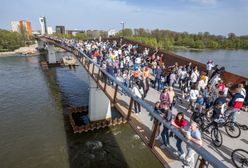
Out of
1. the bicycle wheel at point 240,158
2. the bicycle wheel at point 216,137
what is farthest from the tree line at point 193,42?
the bicycle wheel at point 240,158

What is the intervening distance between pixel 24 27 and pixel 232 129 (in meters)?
142

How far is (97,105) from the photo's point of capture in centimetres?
1742

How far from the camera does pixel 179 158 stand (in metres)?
6.16

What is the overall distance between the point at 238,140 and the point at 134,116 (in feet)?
14.0

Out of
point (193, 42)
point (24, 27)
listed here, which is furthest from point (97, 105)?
point (24, 27)

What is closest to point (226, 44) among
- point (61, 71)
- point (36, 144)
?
point (61, 71)

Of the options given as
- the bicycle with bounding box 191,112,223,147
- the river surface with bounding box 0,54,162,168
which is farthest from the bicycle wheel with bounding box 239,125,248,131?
the river surface with bounding box 0,54,162,168

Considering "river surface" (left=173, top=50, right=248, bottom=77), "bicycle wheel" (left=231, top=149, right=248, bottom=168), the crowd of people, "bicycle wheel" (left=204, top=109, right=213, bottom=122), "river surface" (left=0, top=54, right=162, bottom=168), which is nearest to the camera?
"bicycle wheel" (left=231, top=149, right=248, bottom=168)

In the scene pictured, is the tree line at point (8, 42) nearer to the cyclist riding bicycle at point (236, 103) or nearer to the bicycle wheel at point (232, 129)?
the cyclist riding bicycle at point (236, 103)

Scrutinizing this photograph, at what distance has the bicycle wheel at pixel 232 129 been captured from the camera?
767cm

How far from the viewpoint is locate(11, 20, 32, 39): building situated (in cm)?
11600

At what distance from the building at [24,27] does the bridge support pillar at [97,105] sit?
370ft

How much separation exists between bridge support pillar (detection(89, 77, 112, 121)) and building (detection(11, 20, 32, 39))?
370 ft

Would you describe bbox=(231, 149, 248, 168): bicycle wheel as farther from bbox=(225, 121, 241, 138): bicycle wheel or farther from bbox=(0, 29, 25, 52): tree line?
bbox=(0, 29, 25, 52): tree line
